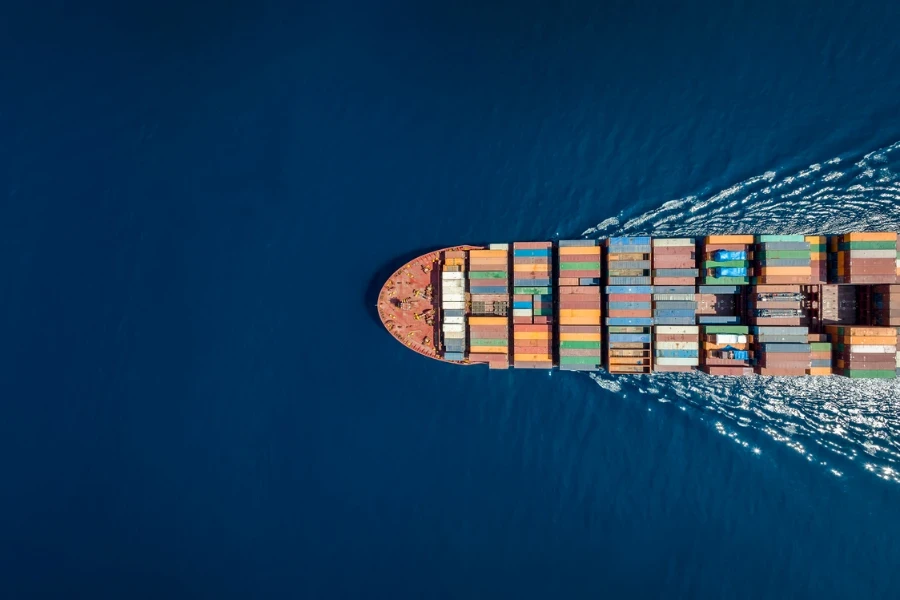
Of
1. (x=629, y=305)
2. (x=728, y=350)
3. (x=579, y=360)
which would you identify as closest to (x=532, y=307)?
(x=579, y=360)

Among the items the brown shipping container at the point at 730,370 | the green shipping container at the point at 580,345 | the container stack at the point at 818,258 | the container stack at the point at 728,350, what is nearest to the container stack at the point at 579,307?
the green shipping container at the point at 580,345

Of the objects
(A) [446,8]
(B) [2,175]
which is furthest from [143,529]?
(A) [446,8]

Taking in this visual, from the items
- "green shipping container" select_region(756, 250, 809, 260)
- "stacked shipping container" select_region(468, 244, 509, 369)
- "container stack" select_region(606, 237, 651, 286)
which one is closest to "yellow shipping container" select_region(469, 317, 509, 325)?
"stacked shipping container" select_region(468, 244, 509, 369)

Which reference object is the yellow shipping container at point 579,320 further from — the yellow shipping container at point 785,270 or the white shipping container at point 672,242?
the yellow shipping container at point 785,270

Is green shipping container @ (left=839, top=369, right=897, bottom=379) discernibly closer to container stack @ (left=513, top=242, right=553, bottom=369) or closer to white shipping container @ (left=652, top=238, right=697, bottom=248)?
white shipping container @ (left=652, top=238, right=697, bottom=248)

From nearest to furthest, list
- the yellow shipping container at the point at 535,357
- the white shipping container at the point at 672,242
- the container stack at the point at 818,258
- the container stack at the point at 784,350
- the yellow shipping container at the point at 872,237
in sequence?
1. the yellow shipping container at the point at 872,237
2. the container stack at the point at 784,350
3. the container stack at the point at 818,258
4. the white shipping container at the point at 672,242
5. the yellow shipping container at the point at 535,357

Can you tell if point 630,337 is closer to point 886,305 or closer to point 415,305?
point 415,305
